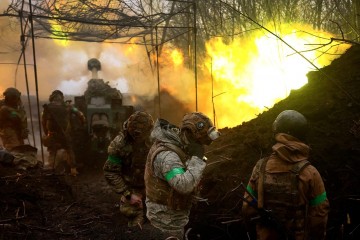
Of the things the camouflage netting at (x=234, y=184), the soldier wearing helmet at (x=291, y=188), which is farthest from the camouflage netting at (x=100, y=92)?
the soldier wearing helmet at (x=291, y=188)

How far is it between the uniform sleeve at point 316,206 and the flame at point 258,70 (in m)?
8.10

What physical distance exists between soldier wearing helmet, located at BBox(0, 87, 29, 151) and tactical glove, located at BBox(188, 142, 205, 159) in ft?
21.2

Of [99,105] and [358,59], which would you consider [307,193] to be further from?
[99,105]

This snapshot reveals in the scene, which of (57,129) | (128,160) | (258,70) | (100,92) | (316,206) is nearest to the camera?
(316,206)

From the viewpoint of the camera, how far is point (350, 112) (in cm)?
524

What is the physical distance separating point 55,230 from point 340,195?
3724mm

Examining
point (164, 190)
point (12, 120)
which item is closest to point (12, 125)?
point (12, 120)

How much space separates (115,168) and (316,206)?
2.59m

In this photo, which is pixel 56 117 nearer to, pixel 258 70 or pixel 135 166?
pixel 135 166

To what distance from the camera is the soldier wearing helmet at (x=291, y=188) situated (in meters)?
2.62

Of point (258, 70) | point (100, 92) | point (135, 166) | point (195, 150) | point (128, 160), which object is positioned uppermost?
point (258, 70)

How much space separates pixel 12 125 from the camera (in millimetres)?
8047

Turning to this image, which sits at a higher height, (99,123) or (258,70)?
(258,70)

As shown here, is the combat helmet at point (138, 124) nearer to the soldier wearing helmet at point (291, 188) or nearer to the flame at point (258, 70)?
the soldier wearing helmet at point (291, 188)
